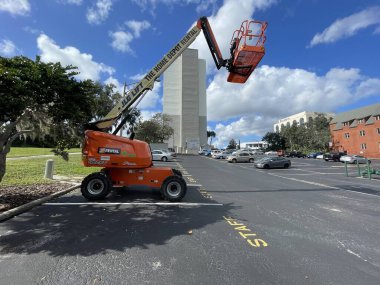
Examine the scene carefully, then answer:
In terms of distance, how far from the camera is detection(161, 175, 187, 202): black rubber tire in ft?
30.6

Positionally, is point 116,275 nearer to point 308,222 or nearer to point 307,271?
point 307,271

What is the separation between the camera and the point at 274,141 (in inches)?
4301

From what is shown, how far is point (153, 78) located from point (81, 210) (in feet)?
17.6

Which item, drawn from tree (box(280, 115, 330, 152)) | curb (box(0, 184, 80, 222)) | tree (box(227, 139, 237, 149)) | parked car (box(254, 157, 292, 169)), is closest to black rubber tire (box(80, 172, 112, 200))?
curb (box(0, 184, 80, 222))

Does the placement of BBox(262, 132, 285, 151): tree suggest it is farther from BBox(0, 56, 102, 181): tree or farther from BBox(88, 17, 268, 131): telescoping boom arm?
BBox(0, 56, 102, 181): tree

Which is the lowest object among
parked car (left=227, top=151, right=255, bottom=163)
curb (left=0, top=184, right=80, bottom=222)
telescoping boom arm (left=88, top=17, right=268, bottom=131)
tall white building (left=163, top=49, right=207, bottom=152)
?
curb (left=0, top=184, right=80, bottom=222)

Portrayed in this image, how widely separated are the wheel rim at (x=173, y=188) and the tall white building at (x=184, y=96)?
89269mm

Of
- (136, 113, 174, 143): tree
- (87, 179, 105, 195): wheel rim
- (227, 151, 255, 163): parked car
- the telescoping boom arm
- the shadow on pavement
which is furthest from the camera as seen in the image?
(136, 113, 174, 143): tree

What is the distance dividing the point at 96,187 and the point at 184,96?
9265cm

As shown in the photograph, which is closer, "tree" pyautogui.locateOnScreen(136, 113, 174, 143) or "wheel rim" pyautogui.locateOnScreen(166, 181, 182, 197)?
"wheel rim" pyautogui.locateOnScreen(166, 181, 182, 197)

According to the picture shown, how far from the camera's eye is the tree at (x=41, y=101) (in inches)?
267

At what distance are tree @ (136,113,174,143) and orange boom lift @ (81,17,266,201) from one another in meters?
56.1


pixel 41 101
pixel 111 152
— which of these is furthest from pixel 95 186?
pixel 41 101

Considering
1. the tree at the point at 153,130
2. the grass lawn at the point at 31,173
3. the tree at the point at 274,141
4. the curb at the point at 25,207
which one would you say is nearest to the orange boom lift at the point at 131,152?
the curb at the point at 25,207
